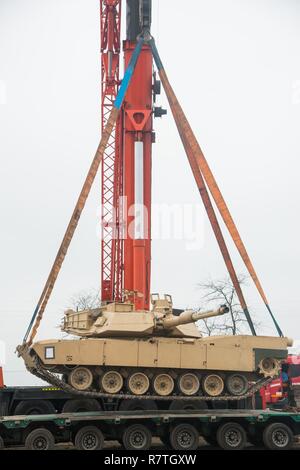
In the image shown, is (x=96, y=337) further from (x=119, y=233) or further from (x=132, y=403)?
(x=119, y=233)

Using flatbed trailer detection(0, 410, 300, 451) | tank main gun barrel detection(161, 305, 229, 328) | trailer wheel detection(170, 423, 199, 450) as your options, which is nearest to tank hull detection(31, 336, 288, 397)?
tank main gun barrel detection(161, 305, 229, 328)

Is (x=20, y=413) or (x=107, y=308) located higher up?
(x=107, y=308)

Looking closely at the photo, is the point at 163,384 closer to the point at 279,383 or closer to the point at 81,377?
the point at 81,377

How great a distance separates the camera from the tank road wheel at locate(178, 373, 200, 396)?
18.2 meters

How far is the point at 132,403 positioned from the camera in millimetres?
18109

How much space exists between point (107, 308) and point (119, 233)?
5.64 m

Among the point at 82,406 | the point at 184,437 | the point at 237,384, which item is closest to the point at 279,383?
the point at 237,384

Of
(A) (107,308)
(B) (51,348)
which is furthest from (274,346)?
(B) (51,348)

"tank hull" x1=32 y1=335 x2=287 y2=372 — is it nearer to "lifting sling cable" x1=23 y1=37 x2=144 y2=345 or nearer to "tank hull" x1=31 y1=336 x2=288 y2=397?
"tank hull" x1=31 y1=336 x2=288 y2=397

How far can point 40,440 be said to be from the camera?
16.1 metres

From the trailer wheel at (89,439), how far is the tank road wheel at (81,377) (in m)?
1.40

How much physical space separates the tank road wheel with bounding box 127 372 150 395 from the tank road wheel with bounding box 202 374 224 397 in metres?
1.65
